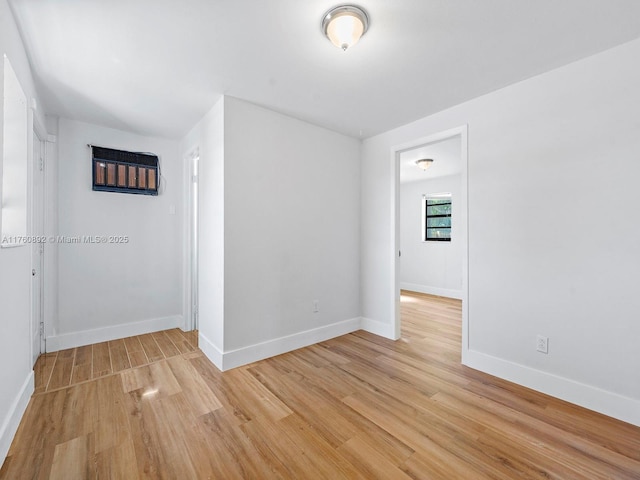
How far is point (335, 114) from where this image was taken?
3.08m

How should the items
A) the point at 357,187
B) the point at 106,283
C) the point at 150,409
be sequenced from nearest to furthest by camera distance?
the point at 150,409 < the point at 106,283 < the point at 357,187

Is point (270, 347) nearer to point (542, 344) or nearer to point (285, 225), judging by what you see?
point (285, 225)

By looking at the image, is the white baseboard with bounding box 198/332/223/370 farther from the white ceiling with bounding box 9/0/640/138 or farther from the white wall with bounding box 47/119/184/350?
the white ceiling with bounding box 9/0/640/138

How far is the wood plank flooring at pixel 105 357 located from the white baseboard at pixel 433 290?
16.1 feet

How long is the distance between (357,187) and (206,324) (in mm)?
2459

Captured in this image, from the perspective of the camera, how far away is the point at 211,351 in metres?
2.83

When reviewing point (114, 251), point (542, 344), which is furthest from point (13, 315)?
point (542, 344)

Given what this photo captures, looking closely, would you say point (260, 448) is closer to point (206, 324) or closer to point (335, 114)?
point (206, 324)

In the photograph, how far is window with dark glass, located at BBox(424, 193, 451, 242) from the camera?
21.0 feet

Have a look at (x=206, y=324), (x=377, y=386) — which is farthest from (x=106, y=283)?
(x=377, y=386)

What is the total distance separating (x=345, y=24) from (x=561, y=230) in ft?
7.04

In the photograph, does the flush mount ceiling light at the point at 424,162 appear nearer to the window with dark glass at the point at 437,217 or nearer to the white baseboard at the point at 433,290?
the window with dark glass at the point at 437,217

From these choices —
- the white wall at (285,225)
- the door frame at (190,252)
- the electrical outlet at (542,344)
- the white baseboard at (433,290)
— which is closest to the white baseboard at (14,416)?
the white wall at (285,225)

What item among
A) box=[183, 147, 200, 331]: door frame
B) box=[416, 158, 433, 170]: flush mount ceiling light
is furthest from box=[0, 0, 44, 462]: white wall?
box=[416, 158, 433, 170]: flush mount ceiling light
